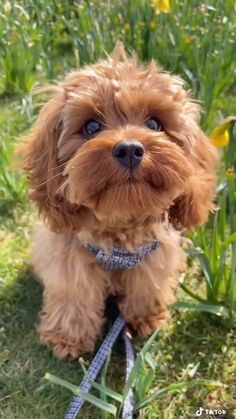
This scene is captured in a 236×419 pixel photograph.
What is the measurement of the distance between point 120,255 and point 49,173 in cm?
46

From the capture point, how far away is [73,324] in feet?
8.50

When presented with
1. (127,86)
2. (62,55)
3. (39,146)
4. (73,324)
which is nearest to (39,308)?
(73,324)

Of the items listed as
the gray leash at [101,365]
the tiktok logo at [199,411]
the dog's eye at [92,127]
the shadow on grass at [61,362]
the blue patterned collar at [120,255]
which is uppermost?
the dog's eye at [92,127]

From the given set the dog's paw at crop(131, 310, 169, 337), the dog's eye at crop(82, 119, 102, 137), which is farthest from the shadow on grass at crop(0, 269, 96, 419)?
the dog's eye at crop(82, 119, 102, 137)

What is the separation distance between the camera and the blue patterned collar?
237 centimetres

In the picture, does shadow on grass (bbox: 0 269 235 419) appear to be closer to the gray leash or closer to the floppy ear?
the gray leash

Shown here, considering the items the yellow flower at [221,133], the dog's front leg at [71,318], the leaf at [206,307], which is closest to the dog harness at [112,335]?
the dog's front leg at [71,318]

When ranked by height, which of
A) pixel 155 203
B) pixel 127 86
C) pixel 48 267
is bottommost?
pixel 48 267

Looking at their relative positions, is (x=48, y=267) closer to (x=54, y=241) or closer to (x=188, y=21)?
(x=54, y=241)

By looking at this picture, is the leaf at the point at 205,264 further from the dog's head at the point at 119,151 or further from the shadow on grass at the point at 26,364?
the shadow on grass at the point at 26,364

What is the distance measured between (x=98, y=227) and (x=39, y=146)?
0.38 metres

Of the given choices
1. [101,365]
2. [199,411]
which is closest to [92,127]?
[101,365]

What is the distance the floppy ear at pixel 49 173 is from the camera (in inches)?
85.0

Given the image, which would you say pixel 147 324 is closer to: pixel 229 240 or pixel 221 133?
pixel 229 240
